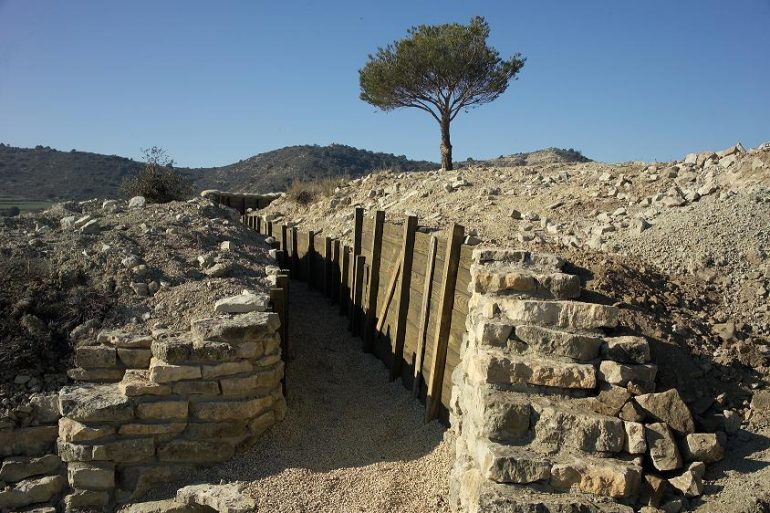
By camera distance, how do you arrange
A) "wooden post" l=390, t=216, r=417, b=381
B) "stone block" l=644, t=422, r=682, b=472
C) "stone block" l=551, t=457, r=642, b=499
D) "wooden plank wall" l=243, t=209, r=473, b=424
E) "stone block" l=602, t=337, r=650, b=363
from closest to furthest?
"stone block" l=551, t=457, r=642, b=499
"stone block" l=644, t=422, r=682, b=472
"stone block" l=602, t=337, r=650, b=363
"wooden plank wall" l=243, t=209, r=473, b=424
"wooden post" l=390, t=216, r=417, b=381

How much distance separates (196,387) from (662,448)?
4557mm

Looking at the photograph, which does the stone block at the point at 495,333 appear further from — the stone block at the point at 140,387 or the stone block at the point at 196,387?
the stone block at the point at 140,387

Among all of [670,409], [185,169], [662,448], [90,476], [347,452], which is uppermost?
[185,169]

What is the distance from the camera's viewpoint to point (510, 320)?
5.11m

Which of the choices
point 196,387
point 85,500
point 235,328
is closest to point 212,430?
point 196,387

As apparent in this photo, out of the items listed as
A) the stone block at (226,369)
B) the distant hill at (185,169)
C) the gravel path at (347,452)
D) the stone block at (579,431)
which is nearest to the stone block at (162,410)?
the stone block at (226,369)

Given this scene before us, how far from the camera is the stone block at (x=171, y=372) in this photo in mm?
6277

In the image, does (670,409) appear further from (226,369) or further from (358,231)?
(358,231)

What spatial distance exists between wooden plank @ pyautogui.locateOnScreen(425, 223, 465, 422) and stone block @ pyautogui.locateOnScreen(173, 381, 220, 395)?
7.86 ft

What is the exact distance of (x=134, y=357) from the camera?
261 inches

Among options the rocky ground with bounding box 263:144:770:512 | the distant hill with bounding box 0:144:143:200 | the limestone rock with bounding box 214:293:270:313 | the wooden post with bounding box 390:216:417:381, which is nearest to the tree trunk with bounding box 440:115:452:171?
the rocky ground with bounding box 263:144:770:512

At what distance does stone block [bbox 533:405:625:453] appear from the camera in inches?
166

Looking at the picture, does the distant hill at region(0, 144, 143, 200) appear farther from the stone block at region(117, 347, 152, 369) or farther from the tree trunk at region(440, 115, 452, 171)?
the stone block at region(117, 347, 152, 369)

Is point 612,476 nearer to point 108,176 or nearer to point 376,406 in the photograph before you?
point 376,406
